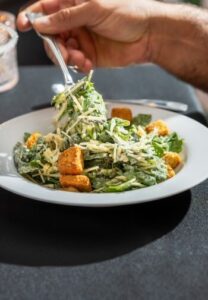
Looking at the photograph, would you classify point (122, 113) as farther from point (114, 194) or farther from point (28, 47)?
point (28, 47)

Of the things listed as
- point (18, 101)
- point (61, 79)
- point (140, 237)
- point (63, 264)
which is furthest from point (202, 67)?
point (63, 264)

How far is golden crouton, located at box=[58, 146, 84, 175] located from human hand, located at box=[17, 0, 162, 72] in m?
0.51

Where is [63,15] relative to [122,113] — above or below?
above

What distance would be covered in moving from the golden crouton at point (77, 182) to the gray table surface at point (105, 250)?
44mm

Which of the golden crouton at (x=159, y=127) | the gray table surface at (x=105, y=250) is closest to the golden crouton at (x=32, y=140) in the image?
the gray table surface at (x=105, y=250)

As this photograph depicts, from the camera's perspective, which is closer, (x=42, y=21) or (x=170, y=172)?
(x=170, y=172)

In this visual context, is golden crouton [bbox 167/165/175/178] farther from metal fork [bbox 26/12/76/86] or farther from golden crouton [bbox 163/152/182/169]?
metal fork [bbox 26/12/76/86]

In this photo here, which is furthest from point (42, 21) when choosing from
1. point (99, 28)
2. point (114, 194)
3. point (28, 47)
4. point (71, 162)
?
point (28, 47)

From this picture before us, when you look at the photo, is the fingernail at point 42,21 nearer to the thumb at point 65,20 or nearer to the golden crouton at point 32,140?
the thumb at point 65,20

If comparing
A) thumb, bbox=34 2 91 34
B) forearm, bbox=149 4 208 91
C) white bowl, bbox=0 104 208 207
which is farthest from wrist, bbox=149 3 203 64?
white bowl, bbox=0 104 208 207

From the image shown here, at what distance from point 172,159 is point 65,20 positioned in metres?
0.54

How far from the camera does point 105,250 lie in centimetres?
89

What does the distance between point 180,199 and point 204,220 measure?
0.07 metres

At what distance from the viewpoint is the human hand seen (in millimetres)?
1413
